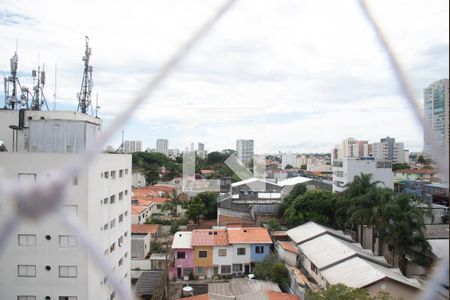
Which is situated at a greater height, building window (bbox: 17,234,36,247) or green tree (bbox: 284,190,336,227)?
building window (bbox: 17,234,36,247)

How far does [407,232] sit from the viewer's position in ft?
30.2

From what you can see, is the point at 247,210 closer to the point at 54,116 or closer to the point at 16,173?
the point at 54,116

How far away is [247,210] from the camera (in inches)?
630

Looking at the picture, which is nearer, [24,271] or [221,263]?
[24,271]

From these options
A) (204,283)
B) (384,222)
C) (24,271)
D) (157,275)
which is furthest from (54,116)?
(384,222)

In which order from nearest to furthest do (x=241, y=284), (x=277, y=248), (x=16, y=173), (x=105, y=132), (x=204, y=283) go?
(x=105, y=132) < (x=16, y=173) < (x=241, y=284) < (x=204, y=283) < (x=277, y=248)

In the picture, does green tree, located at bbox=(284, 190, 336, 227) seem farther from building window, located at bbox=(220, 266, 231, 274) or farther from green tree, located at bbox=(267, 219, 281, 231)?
building window, located at bbox=(220, 266, 231, 274)

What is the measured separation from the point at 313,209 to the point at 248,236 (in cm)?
330

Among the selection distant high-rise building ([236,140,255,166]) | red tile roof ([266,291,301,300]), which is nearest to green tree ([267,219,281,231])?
red tile roof ([266,291,301,300])

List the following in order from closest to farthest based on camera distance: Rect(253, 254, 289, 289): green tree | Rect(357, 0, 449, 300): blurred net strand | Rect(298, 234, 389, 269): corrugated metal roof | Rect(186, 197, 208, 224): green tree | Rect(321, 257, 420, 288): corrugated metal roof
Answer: Rect(357, 0, 449, 300): blurred net strand
Rect(321, 257, 420, 288): corrugated metal roof
Rect(298, 234, 389, 269): corrugated metal roof
Rect(253, 254, 289, 289): green tree
Rect(186, 197, 208, 224): green tree

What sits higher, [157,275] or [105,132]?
[105,132]

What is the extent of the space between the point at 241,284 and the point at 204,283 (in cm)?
138

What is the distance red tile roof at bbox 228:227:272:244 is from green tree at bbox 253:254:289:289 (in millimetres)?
978

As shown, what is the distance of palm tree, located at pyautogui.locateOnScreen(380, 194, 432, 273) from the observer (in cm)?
924
